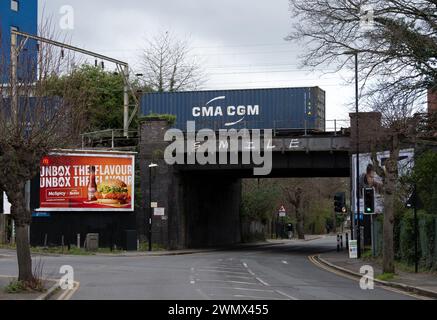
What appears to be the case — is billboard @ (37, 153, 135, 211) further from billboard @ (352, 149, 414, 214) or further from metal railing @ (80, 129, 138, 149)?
billboard @ (352, 149, 414, 214)

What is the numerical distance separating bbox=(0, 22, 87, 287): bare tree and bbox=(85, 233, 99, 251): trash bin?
23458mm

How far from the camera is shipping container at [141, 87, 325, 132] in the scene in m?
46.4

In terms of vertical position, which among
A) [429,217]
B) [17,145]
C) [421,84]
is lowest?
[429,217]

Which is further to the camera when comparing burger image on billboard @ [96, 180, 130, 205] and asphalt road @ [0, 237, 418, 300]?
burger image on billboard @ [96, 180, 130, 205]

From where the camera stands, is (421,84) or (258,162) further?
(258,162)

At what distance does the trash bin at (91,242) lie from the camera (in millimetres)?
41969

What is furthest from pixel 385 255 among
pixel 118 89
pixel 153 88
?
pixel 153 88

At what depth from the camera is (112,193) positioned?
45.6 metres

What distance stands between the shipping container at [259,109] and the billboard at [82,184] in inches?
263

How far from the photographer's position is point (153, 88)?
241ft

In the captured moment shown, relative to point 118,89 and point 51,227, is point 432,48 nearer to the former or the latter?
point 51,227

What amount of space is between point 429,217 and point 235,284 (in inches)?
404

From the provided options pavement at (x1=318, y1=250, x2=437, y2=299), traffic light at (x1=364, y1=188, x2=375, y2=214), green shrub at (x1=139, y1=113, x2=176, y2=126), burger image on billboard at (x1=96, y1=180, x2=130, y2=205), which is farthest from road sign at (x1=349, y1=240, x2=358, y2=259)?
green shrub at (x1=139, y1=113, x2=176, y2=126)

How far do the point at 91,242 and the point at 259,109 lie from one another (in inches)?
573
